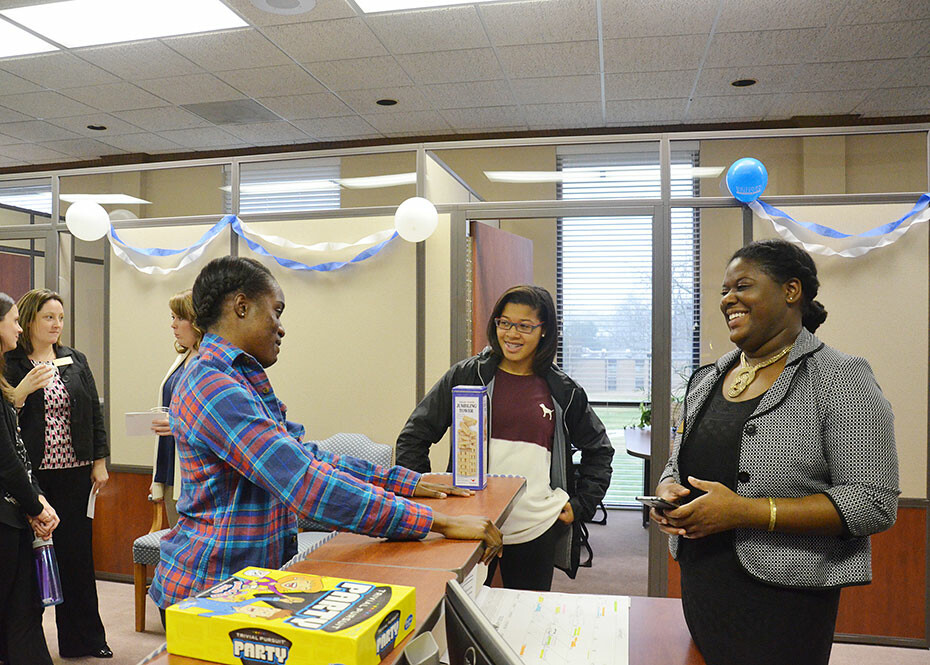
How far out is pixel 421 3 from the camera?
4.13 meters

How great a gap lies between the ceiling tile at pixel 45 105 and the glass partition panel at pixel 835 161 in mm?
5480

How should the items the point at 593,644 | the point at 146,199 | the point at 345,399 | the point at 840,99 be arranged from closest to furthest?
1. the point at 593,644
2. the point at 345,399
3. the point at 840,99
4. the point at 146,199

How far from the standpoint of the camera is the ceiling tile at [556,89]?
5.37 m

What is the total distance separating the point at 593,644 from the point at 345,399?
264 centimetres

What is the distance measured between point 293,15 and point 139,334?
2156mm

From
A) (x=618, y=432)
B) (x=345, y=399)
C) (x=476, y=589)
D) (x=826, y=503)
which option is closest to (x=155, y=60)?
(x=345, y=399)

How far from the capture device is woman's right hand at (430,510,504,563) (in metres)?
1.27

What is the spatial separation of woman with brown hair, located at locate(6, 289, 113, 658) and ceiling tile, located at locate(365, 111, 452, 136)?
3899mm

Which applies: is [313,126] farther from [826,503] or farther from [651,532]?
[826,503]

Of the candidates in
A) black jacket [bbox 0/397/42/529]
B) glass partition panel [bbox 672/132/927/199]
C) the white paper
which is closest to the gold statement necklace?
the white paper

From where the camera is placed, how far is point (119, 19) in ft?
14.4

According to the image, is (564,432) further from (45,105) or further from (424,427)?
(45,105)

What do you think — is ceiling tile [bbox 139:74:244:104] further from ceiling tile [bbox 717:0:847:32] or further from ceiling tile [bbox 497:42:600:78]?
ceiling tile [bbox 717:0:847:32]

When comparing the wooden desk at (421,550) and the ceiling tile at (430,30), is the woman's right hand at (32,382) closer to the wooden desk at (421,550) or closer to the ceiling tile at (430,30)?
the wooden desk at (421,550)
